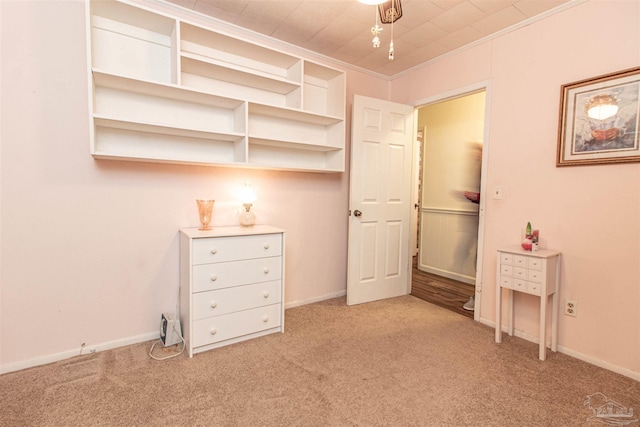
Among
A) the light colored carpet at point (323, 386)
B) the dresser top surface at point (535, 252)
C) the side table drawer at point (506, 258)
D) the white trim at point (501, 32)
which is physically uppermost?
the white trim at point (501, 32)

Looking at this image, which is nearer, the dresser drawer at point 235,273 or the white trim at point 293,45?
the dresser drawer at point 235,273

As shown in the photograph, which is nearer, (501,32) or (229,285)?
(229,285)

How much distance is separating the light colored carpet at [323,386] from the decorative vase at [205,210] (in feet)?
3.03

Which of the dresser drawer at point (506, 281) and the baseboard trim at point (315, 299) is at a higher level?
the dresser drawer at point (506, 281)

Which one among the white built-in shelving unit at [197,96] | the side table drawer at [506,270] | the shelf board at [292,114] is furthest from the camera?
the shelf board at [292,114]

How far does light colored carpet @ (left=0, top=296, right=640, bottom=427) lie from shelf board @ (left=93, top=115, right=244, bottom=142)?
1.53 m

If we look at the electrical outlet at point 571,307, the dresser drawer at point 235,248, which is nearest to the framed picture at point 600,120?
the electrical outlet at point 571,307

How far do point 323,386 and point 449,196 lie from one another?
3301mm

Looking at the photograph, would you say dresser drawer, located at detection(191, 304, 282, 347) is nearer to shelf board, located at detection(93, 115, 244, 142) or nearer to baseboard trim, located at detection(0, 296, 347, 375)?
baseboard trim, located at detection(0, 296, 347, 375)

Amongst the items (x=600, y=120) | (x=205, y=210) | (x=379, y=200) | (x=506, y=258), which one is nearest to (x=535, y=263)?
(x=506, y=258)

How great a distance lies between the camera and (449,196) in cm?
433

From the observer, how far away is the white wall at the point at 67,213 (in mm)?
1896

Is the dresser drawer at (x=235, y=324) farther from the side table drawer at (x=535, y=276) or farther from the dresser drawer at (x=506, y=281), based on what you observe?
the side table drawer at (x=535, y=276)

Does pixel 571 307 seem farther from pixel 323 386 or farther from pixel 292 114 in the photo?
pixel 292 114
